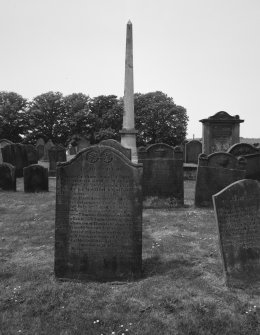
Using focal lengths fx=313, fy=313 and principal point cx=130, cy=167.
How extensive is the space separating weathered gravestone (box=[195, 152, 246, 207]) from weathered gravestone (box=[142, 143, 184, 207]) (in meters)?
0.55

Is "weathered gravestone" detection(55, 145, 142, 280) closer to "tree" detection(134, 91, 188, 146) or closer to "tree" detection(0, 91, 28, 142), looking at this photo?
"tree" detection(134, 91, 188, 146)

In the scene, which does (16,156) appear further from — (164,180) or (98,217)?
(98,217)

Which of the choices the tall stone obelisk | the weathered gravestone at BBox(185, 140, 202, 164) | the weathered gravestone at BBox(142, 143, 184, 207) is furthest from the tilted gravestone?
the weathered gravestone at BBox(185, 140, 202, 164)

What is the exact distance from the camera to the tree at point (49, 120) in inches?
1977

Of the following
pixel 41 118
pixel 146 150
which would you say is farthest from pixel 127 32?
pixel 41 118

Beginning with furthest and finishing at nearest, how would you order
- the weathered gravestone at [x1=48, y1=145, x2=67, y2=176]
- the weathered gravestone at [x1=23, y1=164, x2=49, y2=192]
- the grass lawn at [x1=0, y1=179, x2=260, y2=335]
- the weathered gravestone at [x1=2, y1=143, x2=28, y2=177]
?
the weathered gravestone at [x1=48, y1=145, x2=67, y2=176], the weathered gravestone at [x1=2, y1=143, x2=28, y2=177], the weathered gravestone at [x1=23, y1=164, x2=49, y2=192], the grass lawn at [x1=0, y1=179, x2=260, y2=335]

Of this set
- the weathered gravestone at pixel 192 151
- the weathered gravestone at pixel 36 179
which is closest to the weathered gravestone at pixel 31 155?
the weathered gravestone at pixel 36 179

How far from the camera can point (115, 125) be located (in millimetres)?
49875

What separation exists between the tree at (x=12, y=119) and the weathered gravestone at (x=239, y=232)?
4949 centimetres

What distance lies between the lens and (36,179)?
A: 39.3 ft

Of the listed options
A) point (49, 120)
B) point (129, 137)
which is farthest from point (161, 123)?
point (129, 137)

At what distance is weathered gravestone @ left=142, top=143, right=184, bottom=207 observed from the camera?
9203 millimetres

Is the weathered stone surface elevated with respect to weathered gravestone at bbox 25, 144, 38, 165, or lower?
elevated

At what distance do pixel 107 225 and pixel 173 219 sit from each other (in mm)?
3573
